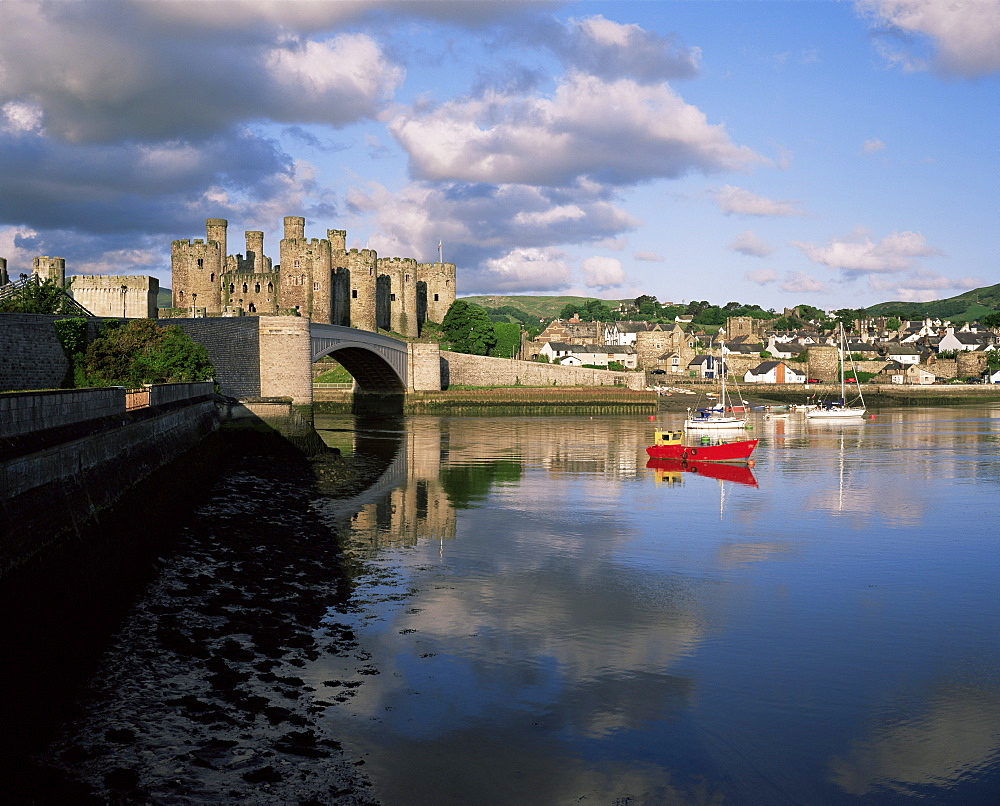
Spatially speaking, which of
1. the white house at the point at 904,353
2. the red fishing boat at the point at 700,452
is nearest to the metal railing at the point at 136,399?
the red fishing boat at the point at 700,452

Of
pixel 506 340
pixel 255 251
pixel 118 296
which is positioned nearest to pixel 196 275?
pixel 255 251

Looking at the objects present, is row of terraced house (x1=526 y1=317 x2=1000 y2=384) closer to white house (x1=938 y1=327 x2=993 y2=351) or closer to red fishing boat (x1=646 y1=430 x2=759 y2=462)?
white house (x1=938 y1=327 x2=993 y2=351)

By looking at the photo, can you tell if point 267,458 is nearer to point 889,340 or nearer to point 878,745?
point 878,745

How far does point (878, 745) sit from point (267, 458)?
22.3 meters

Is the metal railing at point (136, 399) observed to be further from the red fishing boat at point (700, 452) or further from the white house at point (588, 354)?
the white house at point (588, 354)

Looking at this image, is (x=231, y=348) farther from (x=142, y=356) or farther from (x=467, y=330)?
(x=467, y=330)

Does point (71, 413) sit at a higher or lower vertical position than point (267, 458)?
higher

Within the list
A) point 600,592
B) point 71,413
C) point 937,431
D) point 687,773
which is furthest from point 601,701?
point 937,431

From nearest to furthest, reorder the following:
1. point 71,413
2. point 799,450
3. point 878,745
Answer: point 878,745, point 71,413, point 799,450

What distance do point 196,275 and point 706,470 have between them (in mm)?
48202

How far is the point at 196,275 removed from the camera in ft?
→ 213

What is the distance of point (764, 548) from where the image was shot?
15266mm

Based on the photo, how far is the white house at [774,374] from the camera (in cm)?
9144

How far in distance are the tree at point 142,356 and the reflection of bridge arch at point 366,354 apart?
7.07 metres
